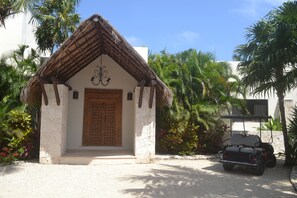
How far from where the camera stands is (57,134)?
892 cm

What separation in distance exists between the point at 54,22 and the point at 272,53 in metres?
8.90

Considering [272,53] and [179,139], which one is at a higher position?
[272,53]

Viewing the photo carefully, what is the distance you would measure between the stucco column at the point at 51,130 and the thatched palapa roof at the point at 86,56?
596 millimetres

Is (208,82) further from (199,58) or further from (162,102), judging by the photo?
(162,102)

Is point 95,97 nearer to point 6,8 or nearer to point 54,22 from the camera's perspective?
point 54,22

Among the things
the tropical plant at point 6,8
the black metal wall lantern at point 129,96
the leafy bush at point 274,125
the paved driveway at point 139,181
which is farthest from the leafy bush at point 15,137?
the leafy bush at point 274,125

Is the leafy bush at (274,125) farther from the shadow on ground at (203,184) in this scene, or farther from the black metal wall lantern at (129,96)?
the black metal wall lantern at (129,96)

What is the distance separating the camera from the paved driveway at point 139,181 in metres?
5.86

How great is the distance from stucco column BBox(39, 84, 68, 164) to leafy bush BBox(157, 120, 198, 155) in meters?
4.11

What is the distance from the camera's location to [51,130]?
8.93 m

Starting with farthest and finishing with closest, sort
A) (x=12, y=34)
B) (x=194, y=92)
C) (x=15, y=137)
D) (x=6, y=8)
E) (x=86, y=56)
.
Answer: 1. (x=12, y=34)
2. (x=194, y=92)
3. (x=86, y=56)
4. (x=15, y=137)
5. (x=6, y=8)

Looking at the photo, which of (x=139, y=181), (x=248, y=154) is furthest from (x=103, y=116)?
(x=248, y=154)

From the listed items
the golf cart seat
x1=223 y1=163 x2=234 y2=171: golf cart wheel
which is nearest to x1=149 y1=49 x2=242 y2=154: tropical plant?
the golf cart seat

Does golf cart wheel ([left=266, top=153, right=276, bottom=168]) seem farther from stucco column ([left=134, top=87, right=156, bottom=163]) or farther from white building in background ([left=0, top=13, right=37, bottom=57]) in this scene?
white building in background ([left=0, top=13, right=37, bottom=57])
